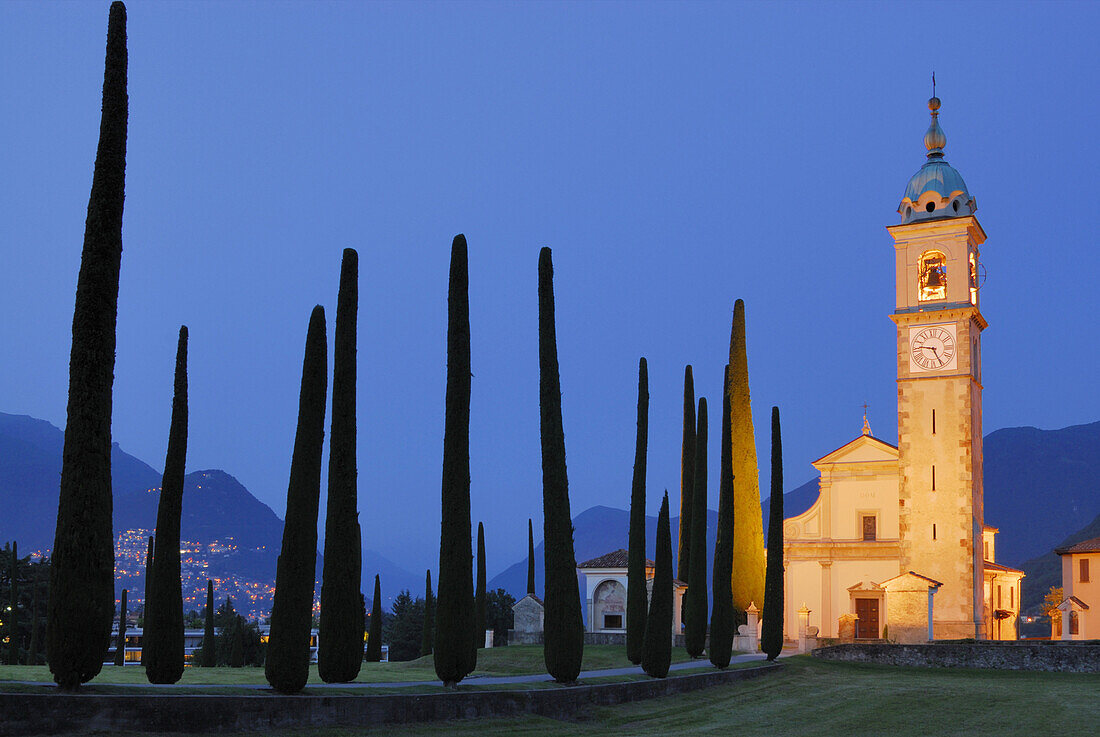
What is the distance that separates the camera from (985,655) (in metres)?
34.8

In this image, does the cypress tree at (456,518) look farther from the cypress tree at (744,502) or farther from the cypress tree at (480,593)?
the cypress tree at (480,593)

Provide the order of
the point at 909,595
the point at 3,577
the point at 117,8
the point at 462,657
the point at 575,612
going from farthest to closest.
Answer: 1. the point at 3,577
2. the point at 909,595
3. the point at 575,612
4. the point at 462,657
5. the point at 117,8

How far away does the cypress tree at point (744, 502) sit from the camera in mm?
40469

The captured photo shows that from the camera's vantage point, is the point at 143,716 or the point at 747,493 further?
the point at 747,493

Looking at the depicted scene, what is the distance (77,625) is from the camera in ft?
49.0

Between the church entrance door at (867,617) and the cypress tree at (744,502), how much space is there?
26.6 feet

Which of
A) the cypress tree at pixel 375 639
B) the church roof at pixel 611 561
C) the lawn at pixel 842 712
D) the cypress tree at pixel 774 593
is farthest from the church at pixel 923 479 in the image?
the cypress tree at pixel 375 639

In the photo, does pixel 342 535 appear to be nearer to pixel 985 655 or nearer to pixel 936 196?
pixel 985 655

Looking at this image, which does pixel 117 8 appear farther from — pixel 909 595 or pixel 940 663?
pixel 909 595

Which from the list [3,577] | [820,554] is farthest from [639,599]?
[3,577]

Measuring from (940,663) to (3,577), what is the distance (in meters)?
43.5

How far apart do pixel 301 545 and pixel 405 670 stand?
14332 mm

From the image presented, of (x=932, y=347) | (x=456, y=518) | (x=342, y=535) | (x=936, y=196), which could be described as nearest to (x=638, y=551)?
(x=456, y=518)

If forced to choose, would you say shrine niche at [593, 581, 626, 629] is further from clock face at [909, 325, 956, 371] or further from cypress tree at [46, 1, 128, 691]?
cypress tree at [46, 1, 128, 691]
